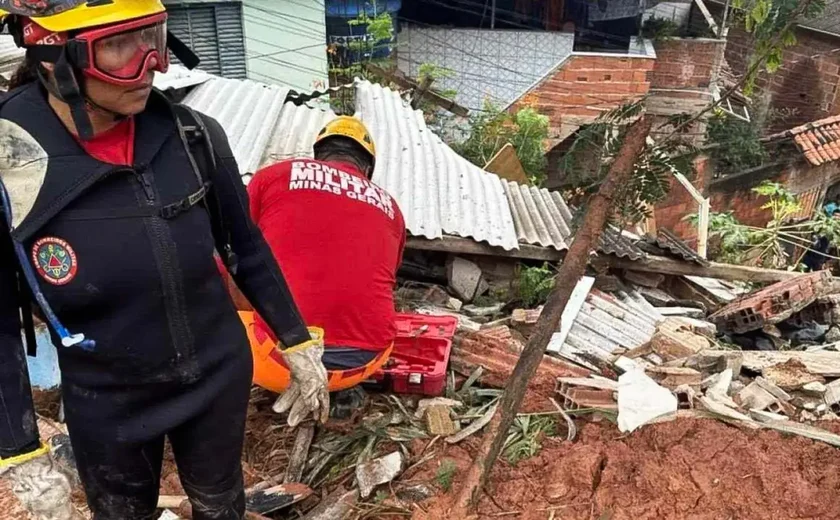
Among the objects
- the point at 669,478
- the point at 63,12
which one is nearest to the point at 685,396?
the point at 669,478

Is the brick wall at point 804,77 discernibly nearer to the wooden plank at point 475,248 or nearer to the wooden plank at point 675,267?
the wooden plank at point 675,267

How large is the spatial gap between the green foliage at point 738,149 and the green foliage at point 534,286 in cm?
811

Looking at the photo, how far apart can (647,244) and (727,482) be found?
4.02 meters

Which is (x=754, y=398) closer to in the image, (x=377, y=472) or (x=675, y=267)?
(x=377, y=472)

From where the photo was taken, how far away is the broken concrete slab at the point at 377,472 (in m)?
3.25

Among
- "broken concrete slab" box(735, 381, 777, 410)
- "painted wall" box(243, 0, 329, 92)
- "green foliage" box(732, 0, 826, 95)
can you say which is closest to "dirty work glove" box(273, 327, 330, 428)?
"green foliage" box(732, 0, 826, 95)

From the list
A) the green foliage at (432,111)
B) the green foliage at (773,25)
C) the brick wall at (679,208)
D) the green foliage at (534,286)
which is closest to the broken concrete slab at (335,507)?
the green foliage at (773,25)

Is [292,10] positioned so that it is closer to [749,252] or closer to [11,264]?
[749,252]

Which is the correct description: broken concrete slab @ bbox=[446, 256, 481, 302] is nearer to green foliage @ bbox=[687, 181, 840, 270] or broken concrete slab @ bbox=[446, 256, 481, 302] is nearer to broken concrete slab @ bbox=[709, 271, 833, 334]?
broken concrete slab @ bbox=[709, 271, 833, 334]

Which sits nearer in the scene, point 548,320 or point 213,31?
point 548,320

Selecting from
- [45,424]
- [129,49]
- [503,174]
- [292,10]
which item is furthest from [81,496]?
[292,10]

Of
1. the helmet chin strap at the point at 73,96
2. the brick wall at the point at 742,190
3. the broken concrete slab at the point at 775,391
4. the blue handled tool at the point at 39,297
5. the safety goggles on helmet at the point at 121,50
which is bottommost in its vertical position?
the brick wall at the point at 742,190

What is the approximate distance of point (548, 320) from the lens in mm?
2924

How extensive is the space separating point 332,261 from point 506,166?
5.55 m
